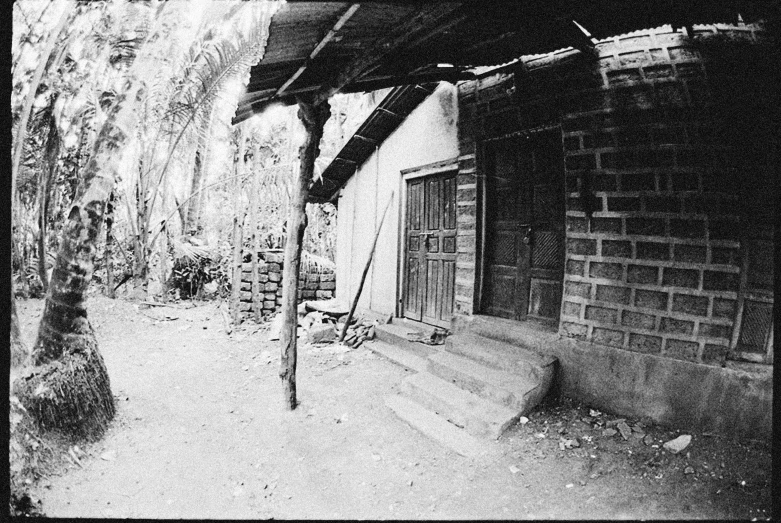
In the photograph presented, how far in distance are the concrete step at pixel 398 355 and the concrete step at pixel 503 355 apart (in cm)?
54

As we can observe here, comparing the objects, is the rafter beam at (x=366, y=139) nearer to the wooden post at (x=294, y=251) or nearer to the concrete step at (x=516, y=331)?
the wooden post at (x=294, y=251)

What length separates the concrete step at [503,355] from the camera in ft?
12.1

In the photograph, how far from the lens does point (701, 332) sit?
3.10 meters

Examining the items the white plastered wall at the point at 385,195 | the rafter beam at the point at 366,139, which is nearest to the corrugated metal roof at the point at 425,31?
the white plastered wall at the point at 385,195

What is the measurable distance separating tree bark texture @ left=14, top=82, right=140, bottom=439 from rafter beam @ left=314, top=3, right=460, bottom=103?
6.34 ft

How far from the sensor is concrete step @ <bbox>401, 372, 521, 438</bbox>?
10.8 ft

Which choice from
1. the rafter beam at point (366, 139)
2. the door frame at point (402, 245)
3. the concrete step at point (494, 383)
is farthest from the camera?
the rafter beam at point (366, 139)

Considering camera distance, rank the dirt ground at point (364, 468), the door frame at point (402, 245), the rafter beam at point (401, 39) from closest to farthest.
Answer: the dirt ground at point (364, 468)
the rafter beam at point (401, 39)
the door frame at point (402, 245)

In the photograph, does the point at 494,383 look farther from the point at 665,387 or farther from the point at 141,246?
the point at 141,246

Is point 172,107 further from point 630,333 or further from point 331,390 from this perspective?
point 630,333

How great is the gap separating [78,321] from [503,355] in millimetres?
4203

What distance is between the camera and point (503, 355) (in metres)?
3.98

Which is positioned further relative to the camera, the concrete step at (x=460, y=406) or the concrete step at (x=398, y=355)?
the concrete step at (x=398, y=355)

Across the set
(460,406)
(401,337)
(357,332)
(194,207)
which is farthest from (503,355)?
(194,207)
